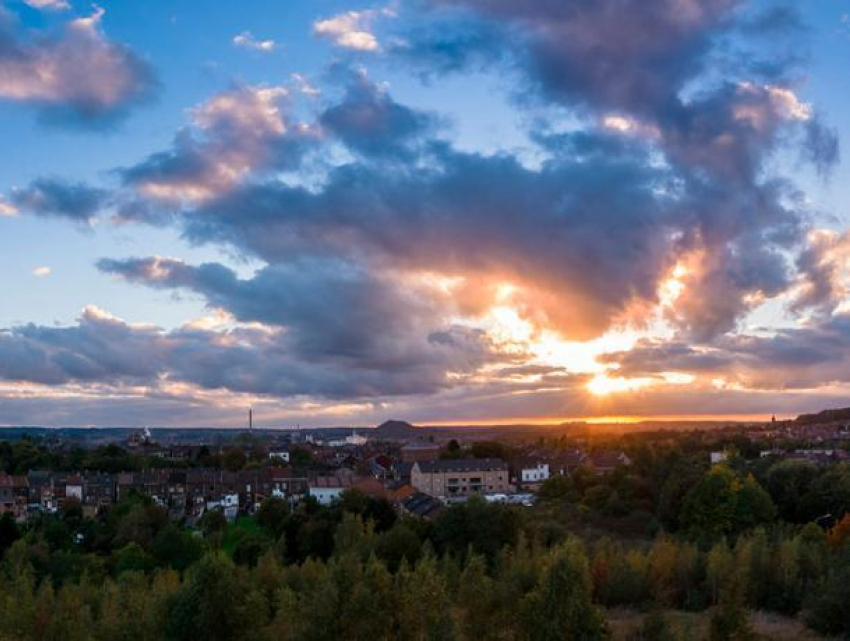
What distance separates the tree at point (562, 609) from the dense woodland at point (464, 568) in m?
0.04

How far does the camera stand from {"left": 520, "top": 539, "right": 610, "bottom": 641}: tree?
23828 mm

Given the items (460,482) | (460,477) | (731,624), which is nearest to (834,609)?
(731,624)

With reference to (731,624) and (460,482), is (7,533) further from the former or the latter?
(731,624)

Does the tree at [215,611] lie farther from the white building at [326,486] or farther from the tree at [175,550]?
the white building at [326,486]

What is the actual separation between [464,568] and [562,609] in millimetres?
18893

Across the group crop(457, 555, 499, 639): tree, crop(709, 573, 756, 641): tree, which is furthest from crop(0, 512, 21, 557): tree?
crop(709, 573, 756, 641): tree

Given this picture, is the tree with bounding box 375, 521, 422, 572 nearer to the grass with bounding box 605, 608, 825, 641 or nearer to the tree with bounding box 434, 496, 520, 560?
the tree with bounding box 434, 496, 520, 560

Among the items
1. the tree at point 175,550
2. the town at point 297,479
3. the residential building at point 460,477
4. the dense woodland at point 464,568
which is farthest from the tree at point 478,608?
the residential building at point 460,477

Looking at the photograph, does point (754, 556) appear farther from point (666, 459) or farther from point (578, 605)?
Answer: point (666, 459)

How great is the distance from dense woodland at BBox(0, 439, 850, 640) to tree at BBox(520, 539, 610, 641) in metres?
0.04

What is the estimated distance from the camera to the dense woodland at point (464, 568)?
2517 cm

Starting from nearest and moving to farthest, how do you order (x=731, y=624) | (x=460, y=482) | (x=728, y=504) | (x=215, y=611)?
(x=731, y=624), (x=215, y=611), (x=728, y=504), (x=460, y=482)

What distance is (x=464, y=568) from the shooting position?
4231cm

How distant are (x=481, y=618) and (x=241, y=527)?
4296 centimetres
